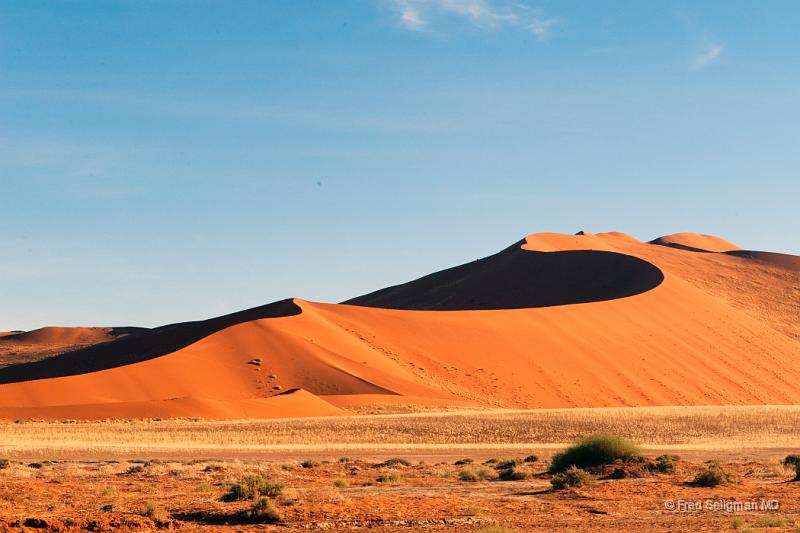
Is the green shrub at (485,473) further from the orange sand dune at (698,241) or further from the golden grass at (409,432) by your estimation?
the orange sand dune at (698,241)

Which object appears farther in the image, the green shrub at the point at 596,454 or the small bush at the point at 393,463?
the small bush at the point at 393,463

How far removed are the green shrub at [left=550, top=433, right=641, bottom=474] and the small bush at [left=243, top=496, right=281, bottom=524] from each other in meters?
10.7

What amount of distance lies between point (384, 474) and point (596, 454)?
5414 mm

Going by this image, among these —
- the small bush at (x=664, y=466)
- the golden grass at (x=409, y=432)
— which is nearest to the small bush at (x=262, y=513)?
the small bush at (x=664, y=466)

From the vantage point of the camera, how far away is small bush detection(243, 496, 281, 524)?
17.9 metres

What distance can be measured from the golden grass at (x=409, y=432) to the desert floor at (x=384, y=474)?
0.27ft

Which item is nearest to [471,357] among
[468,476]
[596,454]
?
[596,454]

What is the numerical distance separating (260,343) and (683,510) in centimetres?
5024

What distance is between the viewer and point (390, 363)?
6762 centimetres

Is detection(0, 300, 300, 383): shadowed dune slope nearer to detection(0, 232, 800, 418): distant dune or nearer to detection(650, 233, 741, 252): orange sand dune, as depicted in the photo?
detection(0, 232, 800, 418): distant dune

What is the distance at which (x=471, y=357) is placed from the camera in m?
71.9

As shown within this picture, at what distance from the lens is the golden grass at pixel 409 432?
38156 mm

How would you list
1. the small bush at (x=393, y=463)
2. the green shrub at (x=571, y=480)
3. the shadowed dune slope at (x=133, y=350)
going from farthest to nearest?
the shadowed dune slope at (x=133, y=350) < the small bush at (x=393, y=463) < the green shrub at (x=571, y=480)

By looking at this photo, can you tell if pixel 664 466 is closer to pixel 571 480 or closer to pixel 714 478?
pixel 714 478
